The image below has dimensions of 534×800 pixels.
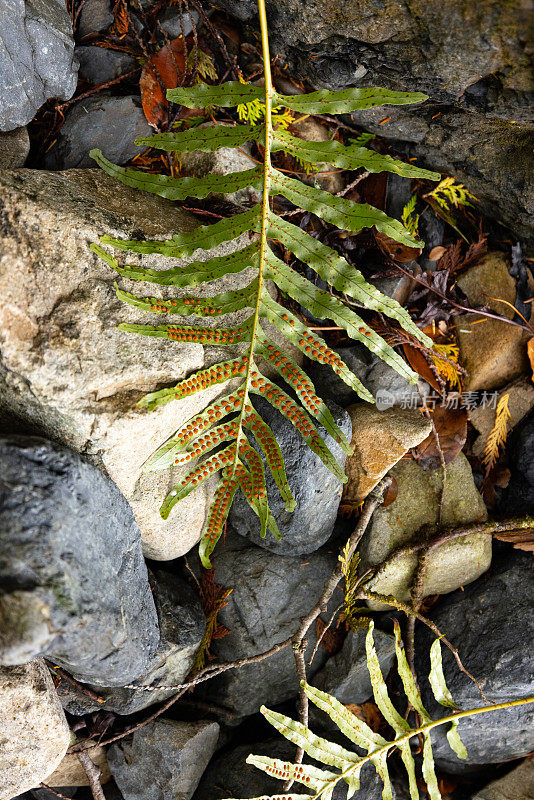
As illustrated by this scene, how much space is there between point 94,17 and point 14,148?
0.82 metres

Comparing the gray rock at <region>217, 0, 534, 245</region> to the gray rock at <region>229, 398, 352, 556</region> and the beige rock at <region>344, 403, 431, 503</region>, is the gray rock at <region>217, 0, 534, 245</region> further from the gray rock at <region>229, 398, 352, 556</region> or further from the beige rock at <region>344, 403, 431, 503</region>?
the gray rock at <region>229, 398, 352, 556</region>

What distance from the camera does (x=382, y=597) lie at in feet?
10.3

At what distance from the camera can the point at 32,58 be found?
2590mm

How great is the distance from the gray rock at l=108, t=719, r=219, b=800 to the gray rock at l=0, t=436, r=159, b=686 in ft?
2.41

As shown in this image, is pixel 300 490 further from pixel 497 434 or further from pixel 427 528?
pixel 497 434

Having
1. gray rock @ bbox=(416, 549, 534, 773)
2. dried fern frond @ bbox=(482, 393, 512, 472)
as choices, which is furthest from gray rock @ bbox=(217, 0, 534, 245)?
gray rock @ bbox=(416, 549, 534, 773)

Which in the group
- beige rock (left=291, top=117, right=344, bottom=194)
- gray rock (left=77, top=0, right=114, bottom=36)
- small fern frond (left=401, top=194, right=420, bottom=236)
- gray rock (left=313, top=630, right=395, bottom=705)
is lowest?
gray rock (left=313, top=630, right=395, bottom=705)

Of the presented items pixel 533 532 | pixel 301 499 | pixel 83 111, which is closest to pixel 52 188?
pixel 83 111

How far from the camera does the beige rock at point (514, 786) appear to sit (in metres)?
3.20

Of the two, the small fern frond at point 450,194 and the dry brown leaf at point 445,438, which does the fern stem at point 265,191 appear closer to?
the small fern frond at point 450,194

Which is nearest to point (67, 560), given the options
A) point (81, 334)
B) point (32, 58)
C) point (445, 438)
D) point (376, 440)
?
point (81, 334)

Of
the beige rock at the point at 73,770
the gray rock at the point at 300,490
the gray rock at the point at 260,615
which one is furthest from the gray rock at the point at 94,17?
the beige rock at the point at 73,770

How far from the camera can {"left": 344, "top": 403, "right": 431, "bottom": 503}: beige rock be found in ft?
10.3

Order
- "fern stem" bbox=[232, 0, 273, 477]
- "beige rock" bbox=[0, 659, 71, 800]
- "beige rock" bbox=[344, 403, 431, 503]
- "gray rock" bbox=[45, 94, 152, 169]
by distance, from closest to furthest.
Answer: "fern stem" bbox=[232, 0, 273, 477], "beige rock" bbox=[0, 659, 71, 800], "gray rock" bbox=[45, 94, 152, 169], "beige rock" bbox=[344, 403, 431, 503]
